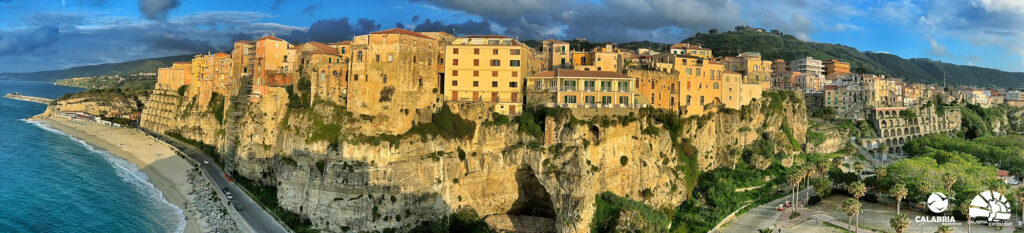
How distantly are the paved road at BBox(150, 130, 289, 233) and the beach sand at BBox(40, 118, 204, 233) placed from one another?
221 cm

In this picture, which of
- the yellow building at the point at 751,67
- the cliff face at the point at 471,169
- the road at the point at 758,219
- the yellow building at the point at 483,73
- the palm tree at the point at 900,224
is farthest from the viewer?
the yellow building at the point at 751,67

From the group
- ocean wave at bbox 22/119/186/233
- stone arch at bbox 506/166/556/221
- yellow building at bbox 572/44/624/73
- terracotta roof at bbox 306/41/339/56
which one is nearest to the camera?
stone arch at bbox 506/166/556/221

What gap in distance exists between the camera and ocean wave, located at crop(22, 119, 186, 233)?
165 feet

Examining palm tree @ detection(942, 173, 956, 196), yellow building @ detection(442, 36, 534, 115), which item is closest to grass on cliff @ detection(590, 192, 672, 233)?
yellow building @ detection(442, 36, 534, 115)

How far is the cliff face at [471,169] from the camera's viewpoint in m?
40.7

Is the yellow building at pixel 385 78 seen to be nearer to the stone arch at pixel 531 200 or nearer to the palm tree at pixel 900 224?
the stone arch at pixel 531 200

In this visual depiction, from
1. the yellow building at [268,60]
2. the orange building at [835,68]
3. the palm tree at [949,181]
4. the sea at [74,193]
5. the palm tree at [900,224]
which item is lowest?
the sea at [74,193]

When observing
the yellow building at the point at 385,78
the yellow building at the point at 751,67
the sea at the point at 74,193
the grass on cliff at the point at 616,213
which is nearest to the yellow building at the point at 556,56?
the yellow building at the point at 385,78

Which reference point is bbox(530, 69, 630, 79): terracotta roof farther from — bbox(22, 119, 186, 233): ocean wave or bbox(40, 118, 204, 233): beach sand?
bbox(22, 119, 186, 233): ocean wave

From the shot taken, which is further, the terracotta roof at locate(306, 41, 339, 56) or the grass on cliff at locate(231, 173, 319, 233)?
the terracotta roof at locate(306, 41, 339, 56)

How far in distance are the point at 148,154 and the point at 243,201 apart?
3397 centimetres

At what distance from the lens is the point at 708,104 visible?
5697cm

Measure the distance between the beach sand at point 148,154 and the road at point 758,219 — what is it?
42.2 metres

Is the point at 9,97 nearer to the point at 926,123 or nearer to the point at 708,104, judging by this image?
the point at 708,104
